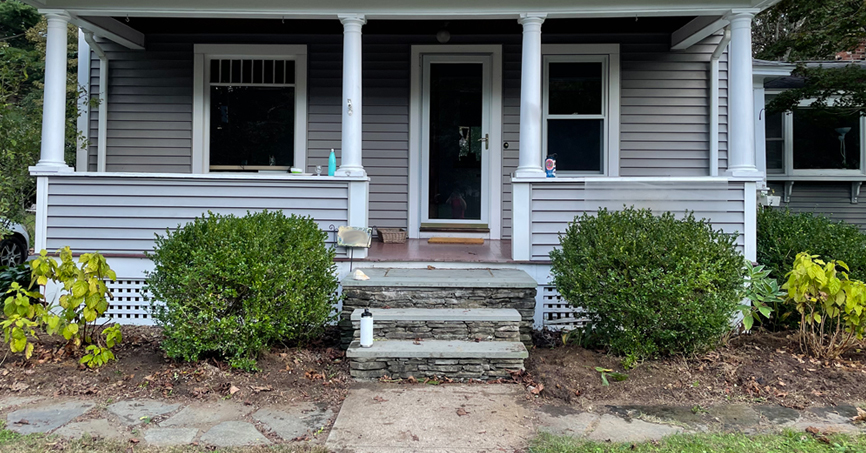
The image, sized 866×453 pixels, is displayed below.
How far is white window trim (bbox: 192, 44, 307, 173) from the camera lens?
6598 mm

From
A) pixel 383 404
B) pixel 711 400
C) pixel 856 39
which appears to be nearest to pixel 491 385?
pixel 383 404

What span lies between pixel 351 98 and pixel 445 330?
92.2 inches

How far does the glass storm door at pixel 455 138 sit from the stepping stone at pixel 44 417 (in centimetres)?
408

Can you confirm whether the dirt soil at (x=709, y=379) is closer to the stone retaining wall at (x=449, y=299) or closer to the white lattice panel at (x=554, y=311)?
the stone retaining wall at (x=449, y=299)

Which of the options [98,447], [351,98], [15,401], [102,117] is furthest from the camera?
[102,117]

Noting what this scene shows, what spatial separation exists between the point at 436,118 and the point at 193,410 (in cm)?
437

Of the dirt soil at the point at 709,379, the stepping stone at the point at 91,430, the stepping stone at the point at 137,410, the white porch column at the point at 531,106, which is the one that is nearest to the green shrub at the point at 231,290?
the stepping stone at the point at 137,410

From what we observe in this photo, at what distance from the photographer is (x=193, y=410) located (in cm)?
323

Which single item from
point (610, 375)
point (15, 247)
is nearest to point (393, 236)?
point (610, 375)

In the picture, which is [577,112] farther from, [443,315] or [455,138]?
[443,315]

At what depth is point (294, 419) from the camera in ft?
10.2

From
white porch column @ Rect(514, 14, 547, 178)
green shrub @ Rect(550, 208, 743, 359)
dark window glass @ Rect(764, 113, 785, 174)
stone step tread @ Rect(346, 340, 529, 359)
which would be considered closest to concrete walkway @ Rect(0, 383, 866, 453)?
stone step tread @ Rect(346, 340, 529, 359)

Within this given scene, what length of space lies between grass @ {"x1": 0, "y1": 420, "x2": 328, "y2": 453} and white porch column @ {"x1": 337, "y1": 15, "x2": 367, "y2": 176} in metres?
2.79

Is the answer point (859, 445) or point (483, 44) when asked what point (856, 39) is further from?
point (859, 445)
